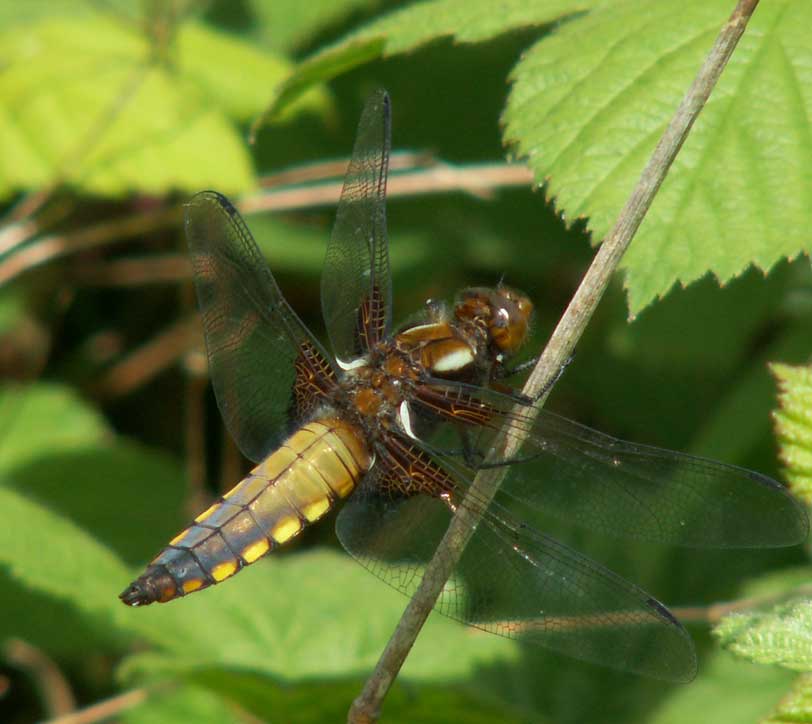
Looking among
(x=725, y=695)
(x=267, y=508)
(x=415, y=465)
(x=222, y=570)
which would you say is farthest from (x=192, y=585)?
(x=725, y=695)

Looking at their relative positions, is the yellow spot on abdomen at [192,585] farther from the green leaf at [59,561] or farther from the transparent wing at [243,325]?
the green leaf at [59,561]

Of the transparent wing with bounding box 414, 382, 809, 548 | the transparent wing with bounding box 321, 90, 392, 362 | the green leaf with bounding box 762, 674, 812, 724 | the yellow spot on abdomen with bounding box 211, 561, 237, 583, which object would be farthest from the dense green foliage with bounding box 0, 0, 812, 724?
the yellow spot on abdomen with bounding box 211, 561, 237, 583

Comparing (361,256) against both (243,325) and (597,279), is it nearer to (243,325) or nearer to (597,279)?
(243,325)

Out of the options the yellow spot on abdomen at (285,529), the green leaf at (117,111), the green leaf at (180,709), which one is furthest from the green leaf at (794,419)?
the green leaf at (117,111)

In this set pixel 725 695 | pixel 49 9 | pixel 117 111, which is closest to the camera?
pixel 725 695

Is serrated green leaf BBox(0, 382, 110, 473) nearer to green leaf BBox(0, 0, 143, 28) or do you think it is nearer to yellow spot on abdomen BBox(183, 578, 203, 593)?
green leaf BBox(0, 0, 143, 28)

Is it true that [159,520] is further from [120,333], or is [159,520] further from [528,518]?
[528,518]

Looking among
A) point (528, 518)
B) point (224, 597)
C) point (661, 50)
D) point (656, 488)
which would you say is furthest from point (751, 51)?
point (224, 597)
